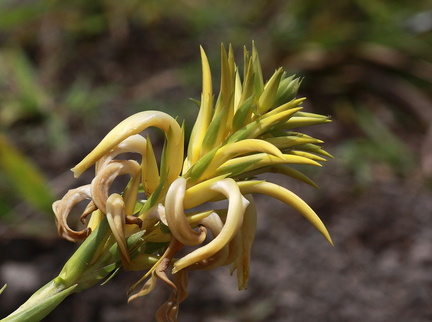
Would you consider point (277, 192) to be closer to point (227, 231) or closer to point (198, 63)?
point (227, 231)

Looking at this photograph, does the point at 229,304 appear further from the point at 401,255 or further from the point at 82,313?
the point at 401,255

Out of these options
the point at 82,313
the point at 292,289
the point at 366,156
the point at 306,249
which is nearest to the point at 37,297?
the point at 82,313

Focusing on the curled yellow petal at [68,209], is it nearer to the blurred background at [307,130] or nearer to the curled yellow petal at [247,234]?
the curled yellow petal at [247,234]

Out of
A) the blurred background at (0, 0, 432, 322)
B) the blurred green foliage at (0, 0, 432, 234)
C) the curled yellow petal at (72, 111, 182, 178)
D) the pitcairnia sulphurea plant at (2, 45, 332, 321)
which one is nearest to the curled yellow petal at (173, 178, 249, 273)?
the pitcairnia sulphurea plant at (2, 45, 332, 321)

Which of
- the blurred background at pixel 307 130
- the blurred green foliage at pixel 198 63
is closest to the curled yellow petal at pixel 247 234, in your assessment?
the blurred background at pixel 307 130

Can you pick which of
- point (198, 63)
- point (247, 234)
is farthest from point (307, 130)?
point (247, 234)

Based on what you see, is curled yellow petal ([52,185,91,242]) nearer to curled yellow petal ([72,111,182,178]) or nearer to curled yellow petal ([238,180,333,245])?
curled yellow petal ([72,111,182,178])
